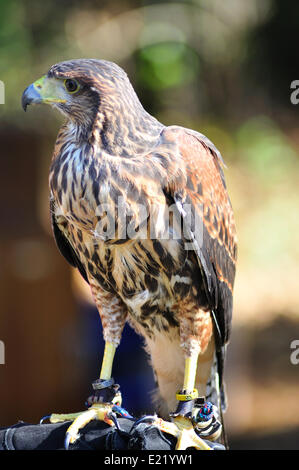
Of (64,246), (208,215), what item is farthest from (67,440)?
(208,215)

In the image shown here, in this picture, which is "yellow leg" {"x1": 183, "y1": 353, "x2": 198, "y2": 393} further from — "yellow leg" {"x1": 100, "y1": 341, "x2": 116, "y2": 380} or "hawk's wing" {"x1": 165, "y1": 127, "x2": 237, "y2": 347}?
"yellow leg" {"x1": 100, "y1": 341, "x2": 116, "y2": 380}

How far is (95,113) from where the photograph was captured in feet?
7.16

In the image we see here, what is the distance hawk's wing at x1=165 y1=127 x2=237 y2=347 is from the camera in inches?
91.0

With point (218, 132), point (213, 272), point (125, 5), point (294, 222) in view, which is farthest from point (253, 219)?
point (213, 272)

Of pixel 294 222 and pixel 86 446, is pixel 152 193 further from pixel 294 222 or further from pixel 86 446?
pixel 294 222

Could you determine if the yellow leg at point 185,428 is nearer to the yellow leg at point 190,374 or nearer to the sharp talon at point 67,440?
the yellow leg at point 190,374

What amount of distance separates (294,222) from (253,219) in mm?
523

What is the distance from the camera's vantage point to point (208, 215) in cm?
246

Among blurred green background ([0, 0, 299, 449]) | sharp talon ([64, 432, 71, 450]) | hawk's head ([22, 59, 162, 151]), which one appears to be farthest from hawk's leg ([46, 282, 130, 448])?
blurred green background ([0, 0, 299, 449])

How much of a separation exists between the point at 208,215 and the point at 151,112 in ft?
13.6

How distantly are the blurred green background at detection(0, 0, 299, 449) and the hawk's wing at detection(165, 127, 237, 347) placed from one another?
2.52 metres

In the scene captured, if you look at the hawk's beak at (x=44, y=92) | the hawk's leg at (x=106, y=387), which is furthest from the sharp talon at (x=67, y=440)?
the hawk's beak at (x=44, y=92)

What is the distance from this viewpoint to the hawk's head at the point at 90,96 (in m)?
2.16

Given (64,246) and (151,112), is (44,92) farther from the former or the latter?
(151,112)
